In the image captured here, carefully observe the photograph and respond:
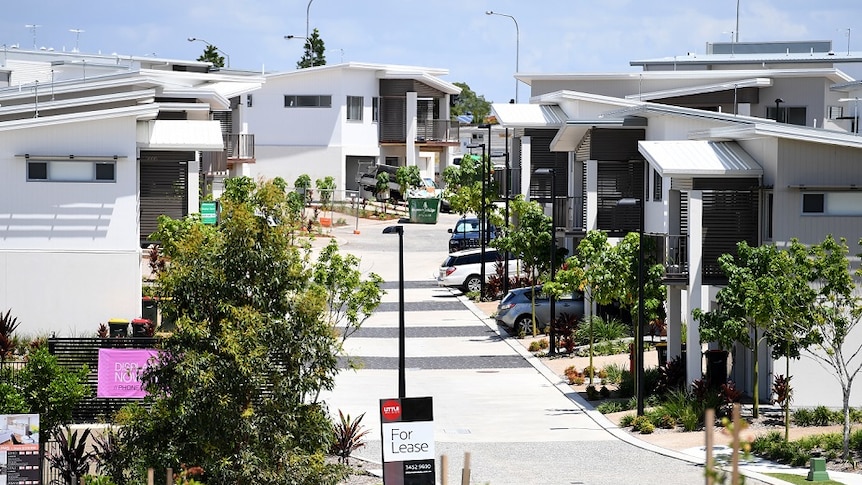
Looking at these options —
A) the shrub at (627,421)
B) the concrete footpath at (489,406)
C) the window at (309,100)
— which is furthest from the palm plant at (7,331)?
the window at (309,100)

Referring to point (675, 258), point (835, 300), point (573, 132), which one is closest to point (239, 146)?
point (573, 132)

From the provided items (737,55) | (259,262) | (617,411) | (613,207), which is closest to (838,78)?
(737,55)

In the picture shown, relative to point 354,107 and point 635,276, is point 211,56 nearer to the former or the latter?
point 354,107

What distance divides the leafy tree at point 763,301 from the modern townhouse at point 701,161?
2270mm

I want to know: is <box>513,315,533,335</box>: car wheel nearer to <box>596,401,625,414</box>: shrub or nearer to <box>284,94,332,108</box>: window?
<box>596,401,625,414</box>: shrub

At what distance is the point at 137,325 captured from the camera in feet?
118

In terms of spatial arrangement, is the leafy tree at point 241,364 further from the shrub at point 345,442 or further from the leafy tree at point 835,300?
the leafy tree at point 835,300

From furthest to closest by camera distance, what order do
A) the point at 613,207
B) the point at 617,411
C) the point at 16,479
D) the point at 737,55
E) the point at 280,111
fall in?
the point at 280,111 < the point at 737,55 < the point at 613,207 < the point at 617,411 < the point at 16,479

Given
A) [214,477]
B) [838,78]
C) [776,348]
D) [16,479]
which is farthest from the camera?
[838,78]

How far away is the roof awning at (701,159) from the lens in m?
31.7

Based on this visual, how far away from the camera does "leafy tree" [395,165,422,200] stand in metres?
75.2

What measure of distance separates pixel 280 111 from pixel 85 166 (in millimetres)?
41687

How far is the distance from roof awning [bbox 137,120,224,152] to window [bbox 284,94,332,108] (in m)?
37.6

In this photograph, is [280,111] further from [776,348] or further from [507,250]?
[776,348]
